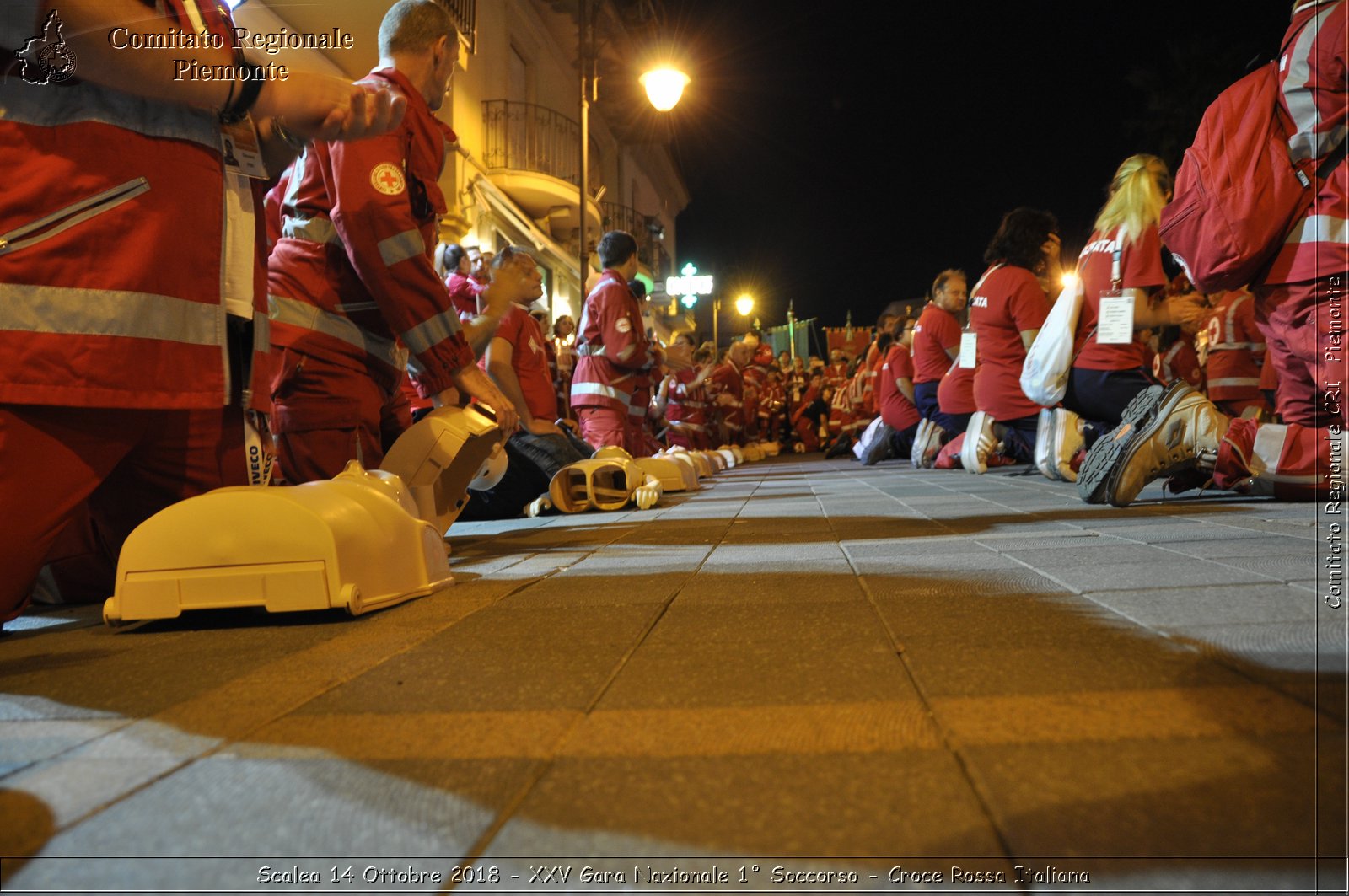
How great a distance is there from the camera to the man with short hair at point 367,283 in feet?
9.34

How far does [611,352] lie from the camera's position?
261 inches

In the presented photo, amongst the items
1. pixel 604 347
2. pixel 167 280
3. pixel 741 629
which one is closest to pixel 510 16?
pixel 604 347

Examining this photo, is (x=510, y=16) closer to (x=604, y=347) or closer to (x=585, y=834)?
(x=604, y=347)

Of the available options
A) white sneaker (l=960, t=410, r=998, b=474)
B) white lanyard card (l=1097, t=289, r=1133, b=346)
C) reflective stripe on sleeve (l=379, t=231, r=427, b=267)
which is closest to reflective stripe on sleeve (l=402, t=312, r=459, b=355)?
reflective stripe on sleeve (l=379, t=231, r=427, b=267)

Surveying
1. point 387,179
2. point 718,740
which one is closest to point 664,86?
point 387,179

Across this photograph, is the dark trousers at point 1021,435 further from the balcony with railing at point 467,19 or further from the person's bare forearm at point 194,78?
the balcony with railing at point 467,19

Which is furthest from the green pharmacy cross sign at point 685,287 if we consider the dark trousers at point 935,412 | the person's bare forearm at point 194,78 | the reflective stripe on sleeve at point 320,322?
the person's bare forearm at point 194,78

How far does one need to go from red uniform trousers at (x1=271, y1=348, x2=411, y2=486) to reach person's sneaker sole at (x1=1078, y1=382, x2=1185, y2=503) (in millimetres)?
3029

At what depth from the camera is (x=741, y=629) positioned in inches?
62.2

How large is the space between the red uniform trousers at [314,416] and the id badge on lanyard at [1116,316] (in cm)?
394

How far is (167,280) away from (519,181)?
1377cm

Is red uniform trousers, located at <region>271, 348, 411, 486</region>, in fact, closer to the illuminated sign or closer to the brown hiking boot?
the brown hiking boot

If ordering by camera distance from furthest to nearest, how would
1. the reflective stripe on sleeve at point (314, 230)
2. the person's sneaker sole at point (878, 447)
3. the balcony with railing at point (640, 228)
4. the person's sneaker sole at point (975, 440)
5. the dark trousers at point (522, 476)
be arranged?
the balcony with railing at point (640, 228) < the person's sneaker sole at point (878, 447) < the person's sneaker sole at point (975, 440) < the dark trousers at point (522, 476) < the reflective stripe on sleeve at point (314, 230)

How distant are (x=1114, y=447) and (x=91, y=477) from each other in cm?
368
